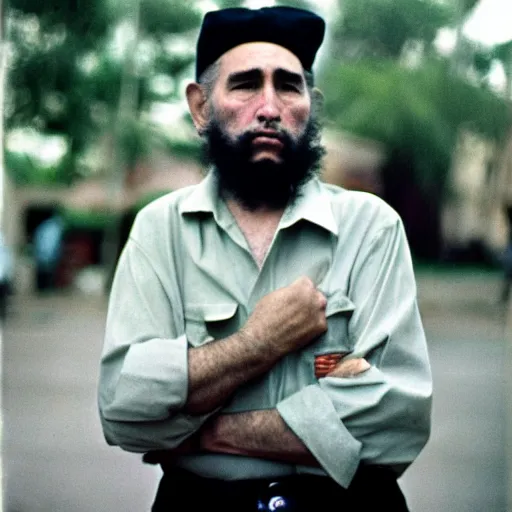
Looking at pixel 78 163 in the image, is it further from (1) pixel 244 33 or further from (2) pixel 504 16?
(1) pixel 244 33

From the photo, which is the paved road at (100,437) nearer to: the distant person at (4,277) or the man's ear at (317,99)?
the distant person at (4,277)

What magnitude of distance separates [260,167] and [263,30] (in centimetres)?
28

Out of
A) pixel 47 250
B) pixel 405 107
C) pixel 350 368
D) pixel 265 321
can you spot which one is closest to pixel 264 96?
pixel 265 321

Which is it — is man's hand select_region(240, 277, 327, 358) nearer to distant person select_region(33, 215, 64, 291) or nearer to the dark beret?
the dark beret

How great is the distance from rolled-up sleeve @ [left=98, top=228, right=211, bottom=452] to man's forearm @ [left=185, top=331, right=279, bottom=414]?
0.02 metres

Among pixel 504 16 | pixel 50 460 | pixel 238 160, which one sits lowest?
pixel 50 460

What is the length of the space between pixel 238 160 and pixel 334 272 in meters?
0.31

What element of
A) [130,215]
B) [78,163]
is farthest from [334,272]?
[130,215]

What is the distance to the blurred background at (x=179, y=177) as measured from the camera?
14.7ft

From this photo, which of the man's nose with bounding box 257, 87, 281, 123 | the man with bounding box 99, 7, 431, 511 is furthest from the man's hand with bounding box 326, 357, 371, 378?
the man's nose with bounding box 257, 87, 281, 123

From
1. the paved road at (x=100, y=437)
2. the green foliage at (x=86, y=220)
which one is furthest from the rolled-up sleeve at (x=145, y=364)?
the green foliage at (x=86, y=220)

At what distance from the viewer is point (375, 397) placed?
1735mm

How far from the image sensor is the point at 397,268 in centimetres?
186

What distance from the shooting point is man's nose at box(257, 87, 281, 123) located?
1.86m
